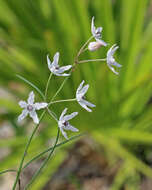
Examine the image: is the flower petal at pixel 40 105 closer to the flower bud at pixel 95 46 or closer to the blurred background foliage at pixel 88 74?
the flower bud at pixel 95 46

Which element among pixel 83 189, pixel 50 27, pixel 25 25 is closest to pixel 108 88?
pixel 50 27

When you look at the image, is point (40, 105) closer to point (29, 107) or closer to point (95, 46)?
point (29, 107)

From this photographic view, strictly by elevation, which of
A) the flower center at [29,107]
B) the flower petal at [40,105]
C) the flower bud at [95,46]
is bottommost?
the flower petal at [40,105]

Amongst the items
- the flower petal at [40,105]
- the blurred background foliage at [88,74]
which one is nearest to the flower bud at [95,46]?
Result: the flower petal at [40,105]

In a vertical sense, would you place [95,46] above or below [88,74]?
below

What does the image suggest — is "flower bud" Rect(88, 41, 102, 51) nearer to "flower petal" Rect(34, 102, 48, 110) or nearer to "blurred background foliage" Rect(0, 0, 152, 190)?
"flower petal" Rect(34, 102, 48, 110)

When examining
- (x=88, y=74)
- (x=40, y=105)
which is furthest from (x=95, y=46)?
(x=88, y=74)

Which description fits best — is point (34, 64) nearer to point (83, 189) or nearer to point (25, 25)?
point (25, 25)

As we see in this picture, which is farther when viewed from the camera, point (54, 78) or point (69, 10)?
point (69, 10)
